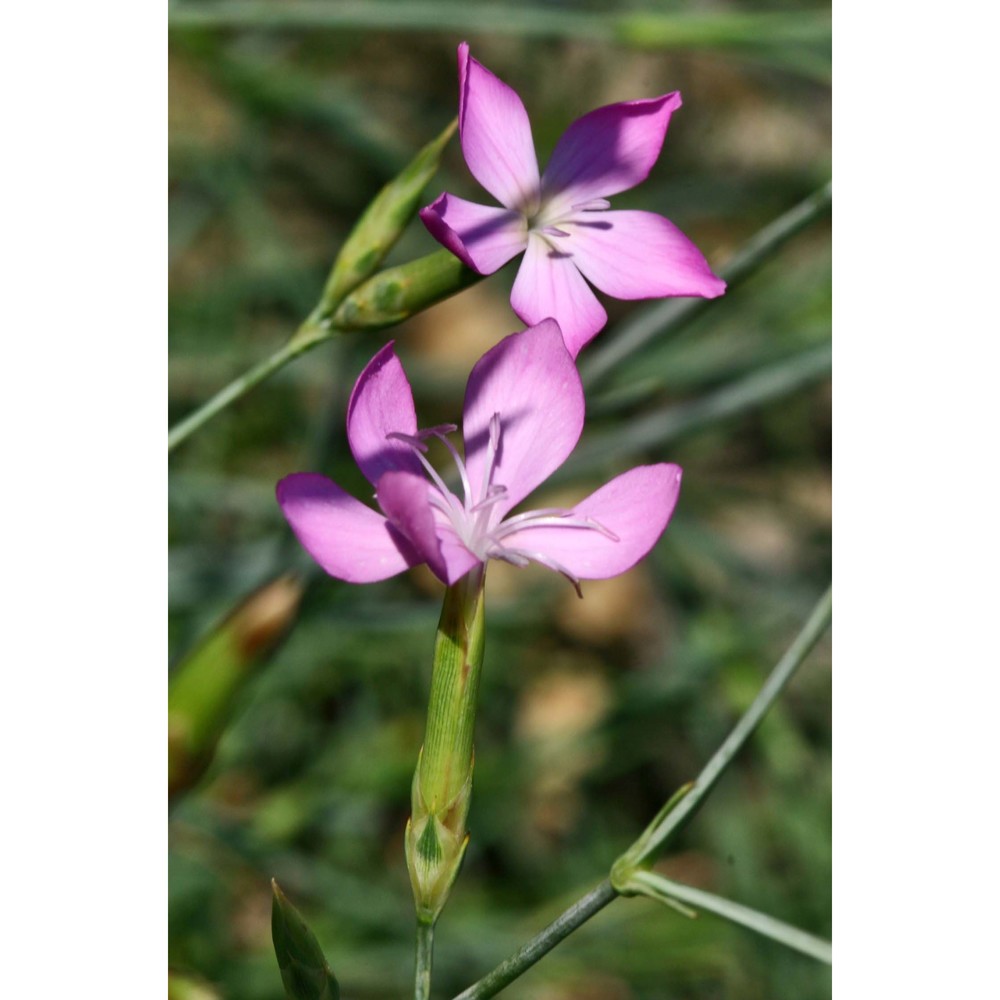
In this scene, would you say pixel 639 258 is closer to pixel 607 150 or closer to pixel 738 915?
pixel 607 150

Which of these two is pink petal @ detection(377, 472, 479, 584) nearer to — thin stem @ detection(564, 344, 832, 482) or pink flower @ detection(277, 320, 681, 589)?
pink flower @ detection(277, 320, 681, 589)

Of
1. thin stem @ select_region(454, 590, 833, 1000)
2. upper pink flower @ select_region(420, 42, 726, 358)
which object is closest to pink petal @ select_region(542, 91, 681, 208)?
upper pink flower @ select_region(420, 42, 726, 358)

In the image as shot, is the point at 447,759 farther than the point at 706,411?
No

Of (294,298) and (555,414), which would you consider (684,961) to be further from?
(555,414)

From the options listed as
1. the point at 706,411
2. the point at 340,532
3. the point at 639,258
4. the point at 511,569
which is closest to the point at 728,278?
the point at 706,411

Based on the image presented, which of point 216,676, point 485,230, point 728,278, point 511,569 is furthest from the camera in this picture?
point 511,569
